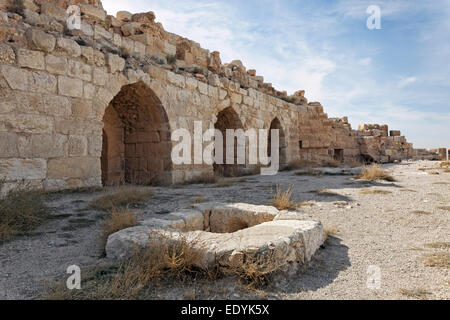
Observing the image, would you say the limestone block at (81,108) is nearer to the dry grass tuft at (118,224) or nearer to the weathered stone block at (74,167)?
the weathered stone block at (74,167)

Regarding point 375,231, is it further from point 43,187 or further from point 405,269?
point 43,187

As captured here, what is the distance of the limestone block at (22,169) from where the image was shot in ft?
15.8

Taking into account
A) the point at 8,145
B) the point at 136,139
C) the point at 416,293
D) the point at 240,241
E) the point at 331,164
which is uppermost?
the point at 136,139

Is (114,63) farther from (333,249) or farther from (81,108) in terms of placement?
(333,249)

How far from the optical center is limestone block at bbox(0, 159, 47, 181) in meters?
4.80

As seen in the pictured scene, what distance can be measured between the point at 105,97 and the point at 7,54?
1.69 m

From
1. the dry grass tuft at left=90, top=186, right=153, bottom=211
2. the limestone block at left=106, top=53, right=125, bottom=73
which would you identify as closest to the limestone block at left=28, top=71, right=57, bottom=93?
the limestone block at left=106, top=53, right=125, bottom=73

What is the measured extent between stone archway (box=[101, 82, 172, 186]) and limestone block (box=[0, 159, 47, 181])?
7.52ft

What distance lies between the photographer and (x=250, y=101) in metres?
10.7

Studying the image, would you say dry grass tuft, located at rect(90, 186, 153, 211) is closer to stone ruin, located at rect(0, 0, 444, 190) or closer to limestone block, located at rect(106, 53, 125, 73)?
stone ruin, located at rect(0, 0, 444, 190)

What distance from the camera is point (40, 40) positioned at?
5.18 meters

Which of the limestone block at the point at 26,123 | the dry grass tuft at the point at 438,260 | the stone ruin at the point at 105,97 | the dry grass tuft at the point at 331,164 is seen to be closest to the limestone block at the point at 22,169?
the stone ruin at the point at 105,97

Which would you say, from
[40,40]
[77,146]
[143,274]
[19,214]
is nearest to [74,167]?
[77,146]

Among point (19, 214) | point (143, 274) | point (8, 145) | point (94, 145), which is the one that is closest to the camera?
point (143, 274)
